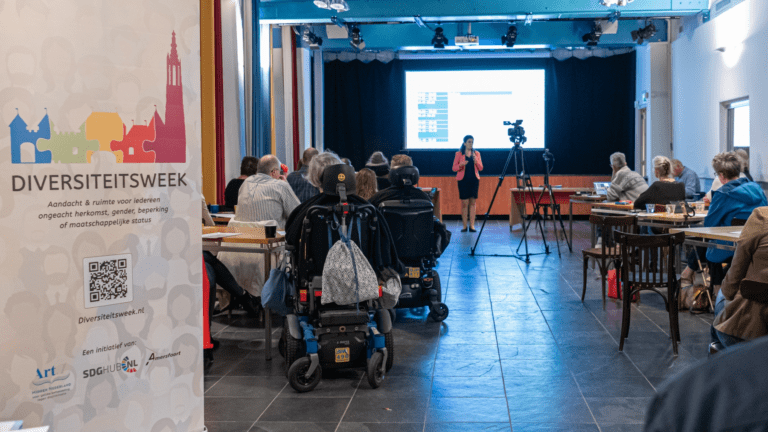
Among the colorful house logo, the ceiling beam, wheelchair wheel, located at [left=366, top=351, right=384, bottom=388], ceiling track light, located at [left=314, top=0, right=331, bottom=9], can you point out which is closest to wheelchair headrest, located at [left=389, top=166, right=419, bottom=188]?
wheelchair wheel, located at [left=366, top=351, right=384, bottom=388]

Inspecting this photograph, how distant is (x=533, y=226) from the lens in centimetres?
1213

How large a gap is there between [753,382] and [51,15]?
2.20 metres

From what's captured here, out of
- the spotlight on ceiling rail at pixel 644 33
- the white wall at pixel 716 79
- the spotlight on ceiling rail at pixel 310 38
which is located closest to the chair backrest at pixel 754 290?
the white wall at pixel 716 79

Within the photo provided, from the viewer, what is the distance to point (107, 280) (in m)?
2.30

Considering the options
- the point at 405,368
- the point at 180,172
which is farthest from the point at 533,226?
the point at 180,172

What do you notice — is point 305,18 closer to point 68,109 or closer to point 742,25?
point 742,25

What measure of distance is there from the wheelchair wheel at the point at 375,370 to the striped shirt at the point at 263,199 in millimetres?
1716

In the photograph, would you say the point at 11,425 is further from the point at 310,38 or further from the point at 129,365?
the point at 310,38

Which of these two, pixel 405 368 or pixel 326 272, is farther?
pixel 405 368

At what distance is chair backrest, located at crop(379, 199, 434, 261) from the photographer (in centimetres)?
475

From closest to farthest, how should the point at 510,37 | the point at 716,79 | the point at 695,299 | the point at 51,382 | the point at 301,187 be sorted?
the point at 51,382 → the point at 695,299 → the point at 301,187 → the point at 716,79 → the point at 510,37

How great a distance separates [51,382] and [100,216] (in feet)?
1.87

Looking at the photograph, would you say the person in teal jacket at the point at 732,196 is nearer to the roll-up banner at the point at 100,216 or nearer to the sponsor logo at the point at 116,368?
the roll-up banner at the point at 100,216

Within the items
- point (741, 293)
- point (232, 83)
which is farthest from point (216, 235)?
point (232, 83)
